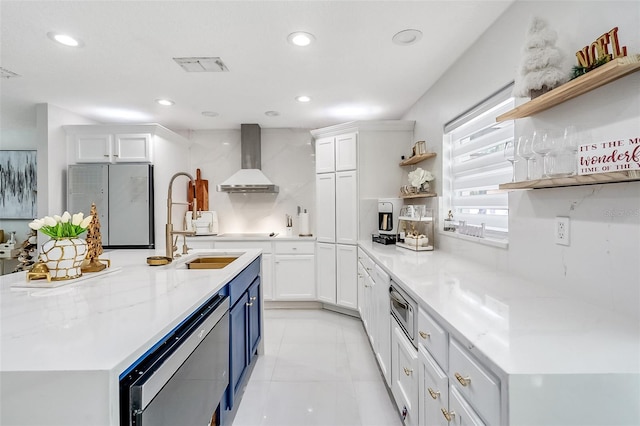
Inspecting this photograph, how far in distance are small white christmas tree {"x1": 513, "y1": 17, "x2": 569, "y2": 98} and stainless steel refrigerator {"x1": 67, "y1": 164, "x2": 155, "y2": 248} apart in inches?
152

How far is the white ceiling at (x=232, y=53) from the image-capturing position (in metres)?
1.91

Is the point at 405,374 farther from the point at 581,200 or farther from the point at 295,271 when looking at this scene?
the point at 295,271

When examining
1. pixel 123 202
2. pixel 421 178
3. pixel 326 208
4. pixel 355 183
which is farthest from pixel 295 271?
pixel 123 202

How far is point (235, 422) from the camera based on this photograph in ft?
6.33

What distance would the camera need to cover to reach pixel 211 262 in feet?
8.50

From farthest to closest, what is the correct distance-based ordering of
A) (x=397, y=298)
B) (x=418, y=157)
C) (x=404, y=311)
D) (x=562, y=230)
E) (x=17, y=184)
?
(x=17, y=184) < (x=418, y=157) < (x=397, y=298) < (x=404, y=311) < (x=562, y=230)

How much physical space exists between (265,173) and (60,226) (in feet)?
10.7

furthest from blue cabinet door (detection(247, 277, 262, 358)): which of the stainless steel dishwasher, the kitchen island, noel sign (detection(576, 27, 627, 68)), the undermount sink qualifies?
noel sign (detection(576, 27, 627, 68))

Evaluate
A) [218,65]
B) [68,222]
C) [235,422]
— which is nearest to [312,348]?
[235,422]

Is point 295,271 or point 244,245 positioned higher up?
point 244,245

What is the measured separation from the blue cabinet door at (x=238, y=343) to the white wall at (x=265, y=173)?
2.49m

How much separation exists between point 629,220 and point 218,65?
108 inches

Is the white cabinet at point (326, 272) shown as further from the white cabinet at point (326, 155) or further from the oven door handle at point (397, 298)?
the oven door handle at point (397, 298)

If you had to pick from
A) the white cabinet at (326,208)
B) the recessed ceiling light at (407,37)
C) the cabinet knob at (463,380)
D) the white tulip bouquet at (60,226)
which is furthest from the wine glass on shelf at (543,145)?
the white cabinet at (326,208)
